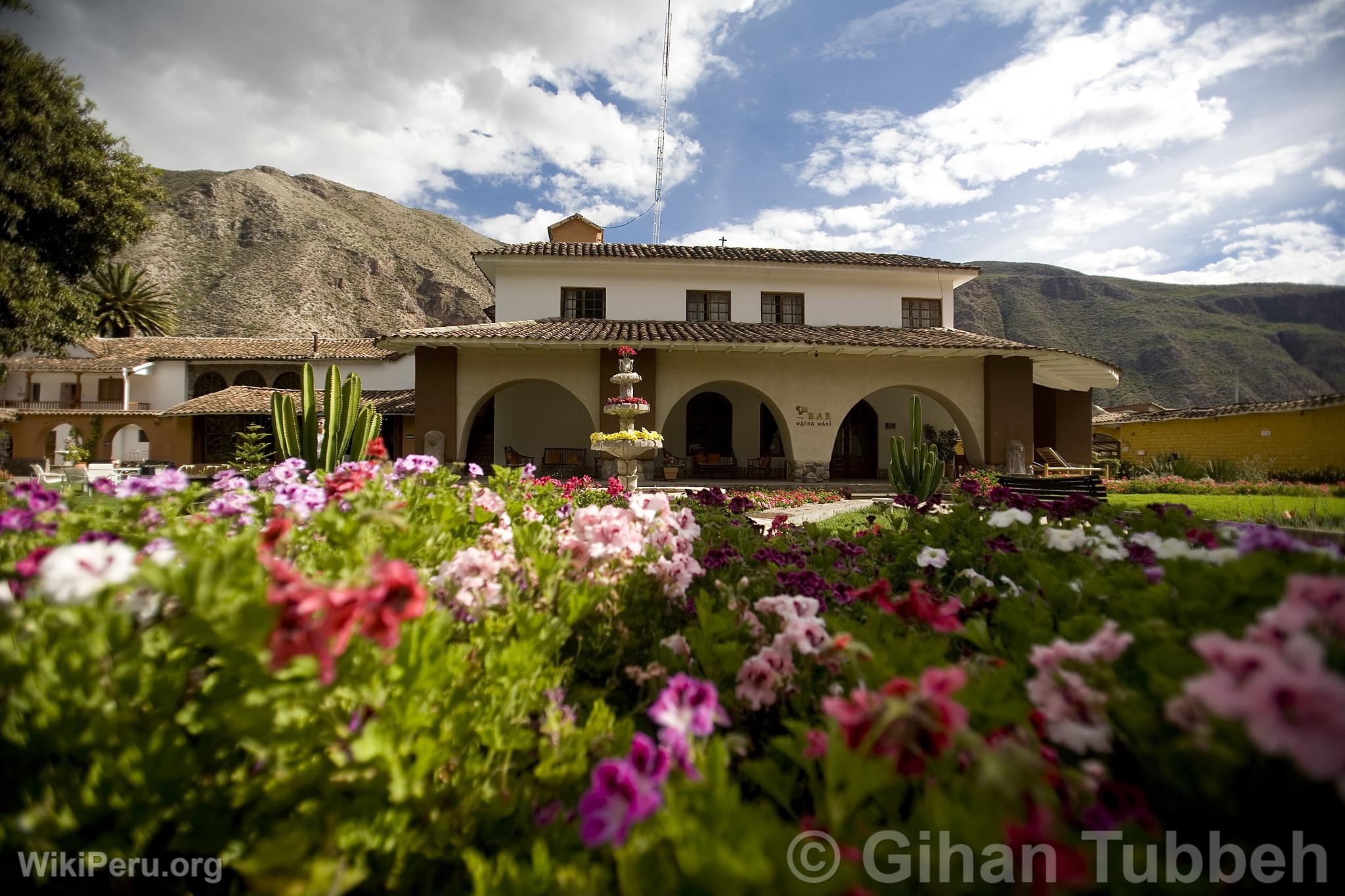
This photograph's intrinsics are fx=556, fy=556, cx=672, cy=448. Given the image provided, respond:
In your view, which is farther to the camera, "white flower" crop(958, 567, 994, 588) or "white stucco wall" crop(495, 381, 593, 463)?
"white stucco wall" crop(495, 381, 593, 463)

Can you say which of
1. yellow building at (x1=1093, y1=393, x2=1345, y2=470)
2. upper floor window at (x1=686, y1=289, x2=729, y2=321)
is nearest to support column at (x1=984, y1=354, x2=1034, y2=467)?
yellow building at (x1=1093, y1=393, x2=1345, y2=470)

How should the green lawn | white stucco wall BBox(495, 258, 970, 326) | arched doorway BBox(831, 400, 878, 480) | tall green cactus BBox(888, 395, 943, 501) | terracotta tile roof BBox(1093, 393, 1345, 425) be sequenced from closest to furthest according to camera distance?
the green lawn
terracotta tile roof BBox(1093, 393, 1345, 425)
tall green cactus BBox(888, 395, 943, 501)
white stucco wall BBox(495, 258, 970, 326)
arched doorway BBox(831, 400, 878, 480)

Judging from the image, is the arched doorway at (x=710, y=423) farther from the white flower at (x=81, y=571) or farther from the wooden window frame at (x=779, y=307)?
the white flower at (x=81, y=571)

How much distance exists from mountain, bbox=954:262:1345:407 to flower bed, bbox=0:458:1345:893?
53.2m

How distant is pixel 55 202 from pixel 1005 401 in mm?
23122

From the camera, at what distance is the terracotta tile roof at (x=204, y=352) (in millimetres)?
22453

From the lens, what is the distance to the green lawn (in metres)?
5.70

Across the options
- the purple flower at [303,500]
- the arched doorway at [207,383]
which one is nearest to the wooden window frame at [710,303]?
the purple flower at [303,500]

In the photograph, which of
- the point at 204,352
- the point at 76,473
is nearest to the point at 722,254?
the point at 76,473

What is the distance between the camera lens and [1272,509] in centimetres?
664

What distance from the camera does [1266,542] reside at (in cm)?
138

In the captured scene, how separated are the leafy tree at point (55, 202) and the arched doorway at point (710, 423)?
15.3 meters

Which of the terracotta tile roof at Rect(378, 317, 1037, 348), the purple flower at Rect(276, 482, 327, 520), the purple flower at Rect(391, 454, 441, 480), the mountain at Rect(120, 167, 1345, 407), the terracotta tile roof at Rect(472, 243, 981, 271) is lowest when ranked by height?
the purple flower at Rect(276, 482, 327, 520)

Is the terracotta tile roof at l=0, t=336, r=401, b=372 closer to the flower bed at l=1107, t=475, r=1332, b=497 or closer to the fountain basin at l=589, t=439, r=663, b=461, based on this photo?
the fountain basin at l=589, t=439, r=663, b=461
